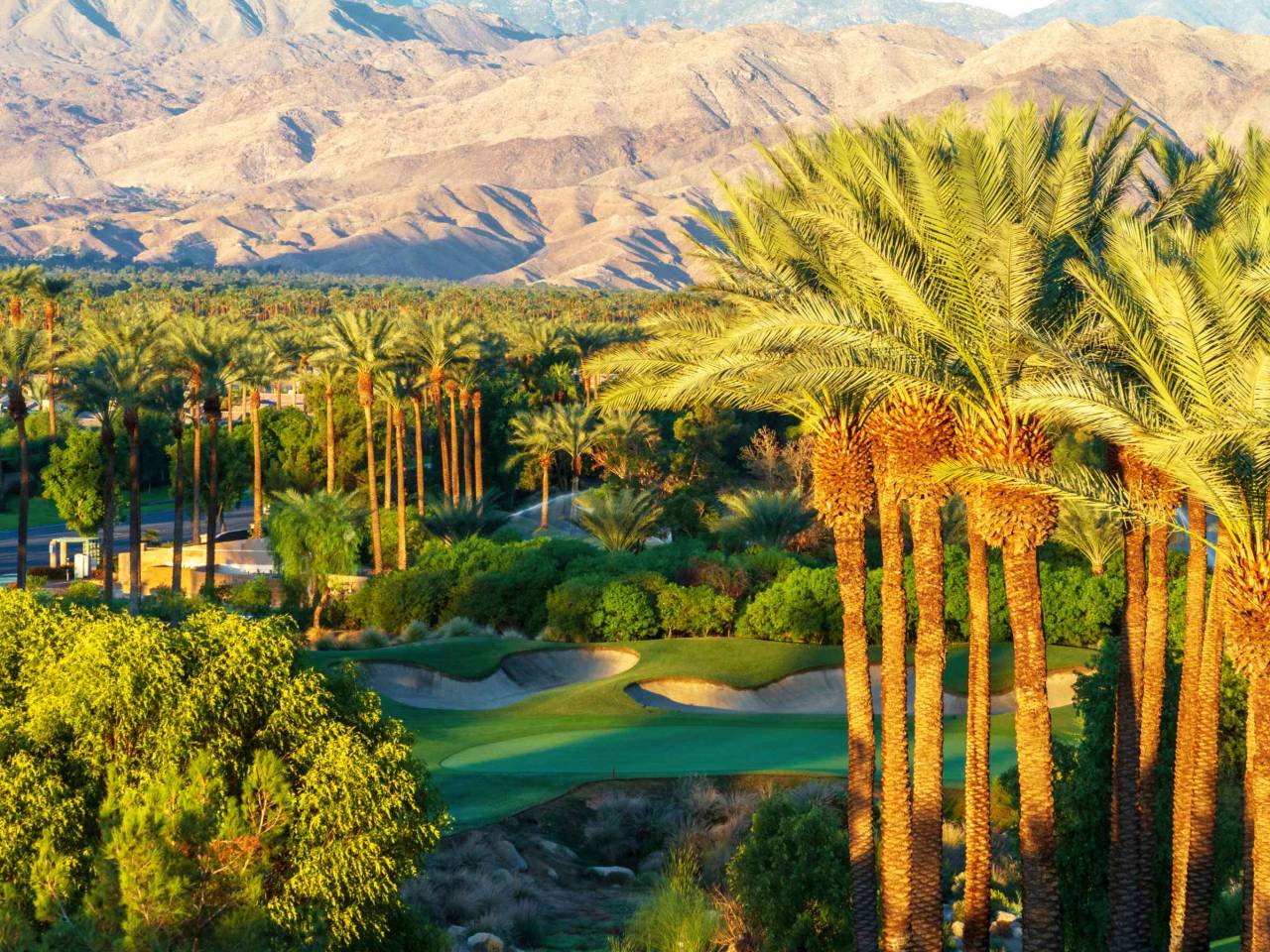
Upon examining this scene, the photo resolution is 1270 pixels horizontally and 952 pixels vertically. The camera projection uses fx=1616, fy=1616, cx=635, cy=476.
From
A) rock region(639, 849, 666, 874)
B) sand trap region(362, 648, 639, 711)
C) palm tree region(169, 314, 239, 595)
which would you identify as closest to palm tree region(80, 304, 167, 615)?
palm tree region(169, 314, 239, 595)

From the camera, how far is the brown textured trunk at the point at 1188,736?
16.2 meters

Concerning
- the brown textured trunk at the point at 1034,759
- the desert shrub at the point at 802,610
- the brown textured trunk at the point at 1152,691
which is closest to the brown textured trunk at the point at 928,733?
the brown textured trunk at the point at 1034,759

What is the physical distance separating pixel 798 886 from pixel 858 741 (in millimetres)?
2345

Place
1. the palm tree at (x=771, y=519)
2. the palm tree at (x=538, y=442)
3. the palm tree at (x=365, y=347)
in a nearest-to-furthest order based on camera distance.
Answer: the palm tree at (x=771, y=519)
the palm tree at (x=365, y=347)
the palm tree at (x=538, y=442)

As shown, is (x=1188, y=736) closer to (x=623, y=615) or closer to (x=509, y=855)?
(x=509, y=855)

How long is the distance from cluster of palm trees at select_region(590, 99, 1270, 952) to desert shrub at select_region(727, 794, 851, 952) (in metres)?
1.83

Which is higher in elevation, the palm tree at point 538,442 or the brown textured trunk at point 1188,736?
the palm tree at point 538,442

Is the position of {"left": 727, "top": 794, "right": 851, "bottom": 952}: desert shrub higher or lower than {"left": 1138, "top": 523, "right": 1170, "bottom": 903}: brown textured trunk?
lower

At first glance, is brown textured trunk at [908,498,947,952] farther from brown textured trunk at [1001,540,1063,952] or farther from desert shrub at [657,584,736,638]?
desert shrub at [657,584,736,638]

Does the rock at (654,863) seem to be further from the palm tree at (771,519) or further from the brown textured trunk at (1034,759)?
the palm tree at (771,519)

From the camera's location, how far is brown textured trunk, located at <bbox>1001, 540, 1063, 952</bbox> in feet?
49.8

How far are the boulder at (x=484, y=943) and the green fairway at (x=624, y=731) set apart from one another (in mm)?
4812

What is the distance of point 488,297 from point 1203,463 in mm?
174321

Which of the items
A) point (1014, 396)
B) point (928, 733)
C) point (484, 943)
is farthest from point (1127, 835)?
point (484, 943)
